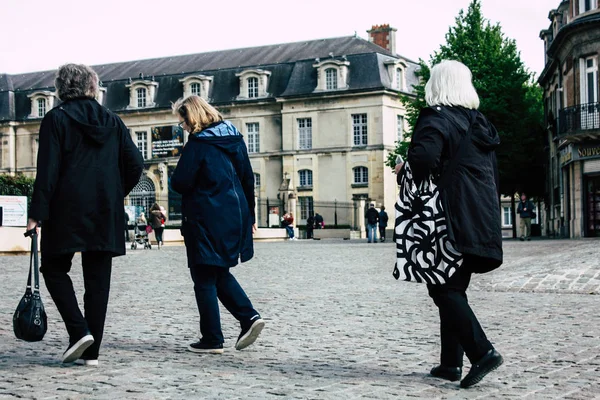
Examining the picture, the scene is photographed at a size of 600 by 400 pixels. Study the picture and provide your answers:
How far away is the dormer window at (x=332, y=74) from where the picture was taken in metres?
62.6

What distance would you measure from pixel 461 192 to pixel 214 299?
7.22 ft

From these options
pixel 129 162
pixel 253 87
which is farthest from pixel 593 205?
pixel 253 87

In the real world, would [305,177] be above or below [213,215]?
above

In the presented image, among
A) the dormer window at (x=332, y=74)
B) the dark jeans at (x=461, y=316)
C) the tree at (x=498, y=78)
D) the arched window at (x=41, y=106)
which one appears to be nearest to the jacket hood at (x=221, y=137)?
the dark jeans at (x=461, y=316)

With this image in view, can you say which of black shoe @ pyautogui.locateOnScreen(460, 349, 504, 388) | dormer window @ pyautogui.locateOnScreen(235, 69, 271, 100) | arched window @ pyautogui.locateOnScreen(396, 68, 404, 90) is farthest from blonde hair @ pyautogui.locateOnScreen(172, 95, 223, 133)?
dormer window @ pyautogui.locateOnScreen(235, 69, 271, 100)

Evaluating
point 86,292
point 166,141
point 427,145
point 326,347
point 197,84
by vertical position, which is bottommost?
point 326,347

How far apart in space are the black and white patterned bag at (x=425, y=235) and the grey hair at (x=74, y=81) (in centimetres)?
225

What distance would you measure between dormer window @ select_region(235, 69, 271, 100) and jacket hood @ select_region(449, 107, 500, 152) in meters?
60.4

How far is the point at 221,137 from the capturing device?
6844 mm

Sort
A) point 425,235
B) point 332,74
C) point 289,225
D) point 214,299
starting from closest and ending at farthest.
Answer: point 425,235, point 214,299, point 289,225, point 332,74

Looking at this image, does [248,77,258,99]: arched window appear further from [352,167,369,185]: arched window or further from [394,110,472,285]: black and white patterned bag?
[394,110,472,285]: black and white patterned bag

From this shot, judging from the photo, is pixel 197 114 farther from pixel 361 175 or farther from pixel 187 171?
pixel 361 175

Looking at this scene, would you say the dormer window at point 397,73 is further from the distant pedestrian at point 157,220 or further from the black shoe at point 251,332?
the black shoe at point 251,332

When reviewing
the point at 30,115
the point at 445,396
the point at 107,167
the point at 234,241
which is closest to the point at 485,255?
the point at 445,396
